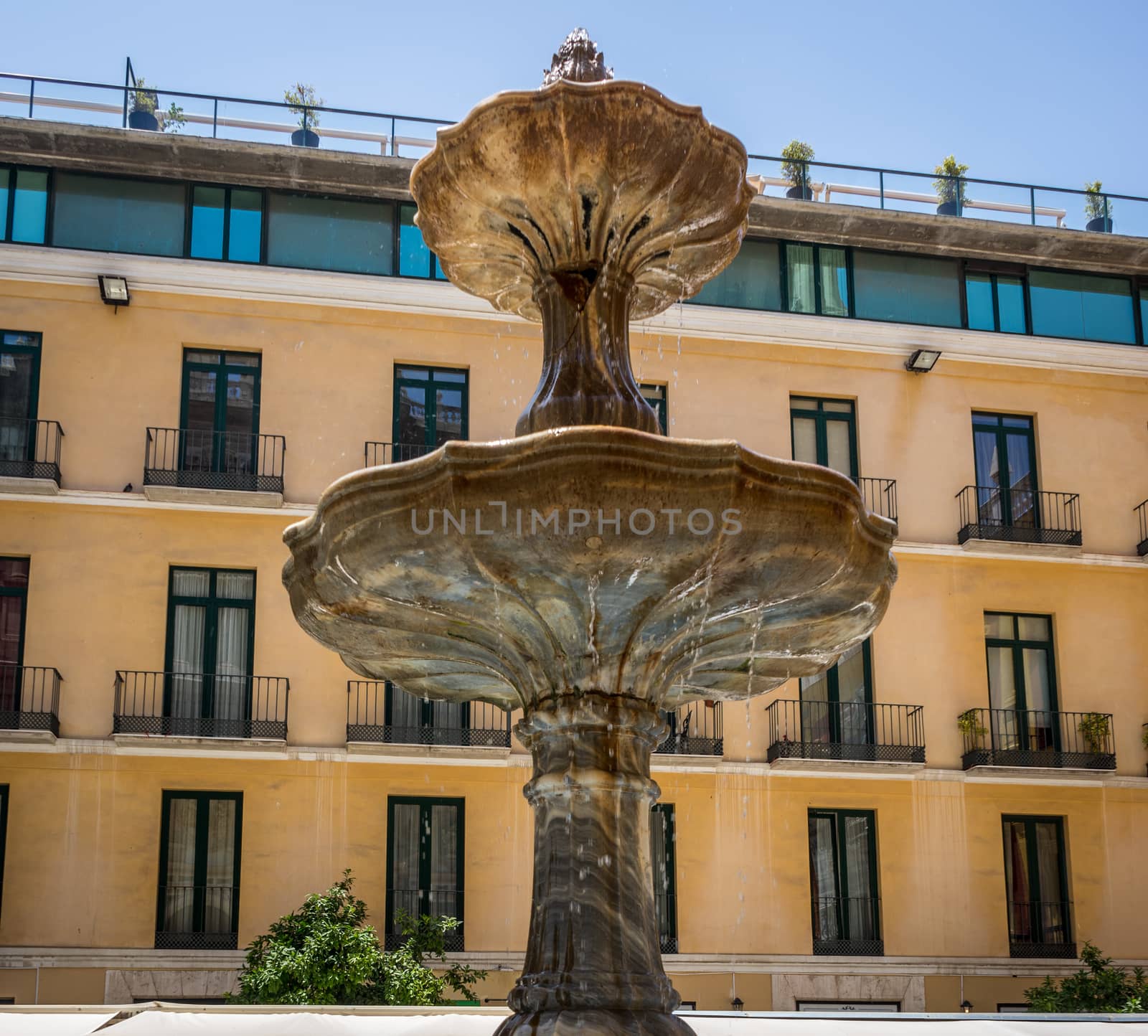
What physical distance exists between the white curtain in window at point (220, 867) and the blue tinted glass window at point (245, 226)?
7692 mm

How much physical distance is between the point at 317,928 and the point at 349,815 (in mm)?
3161

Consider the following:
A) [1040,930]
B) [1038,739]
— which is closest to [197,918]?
[1040,930]

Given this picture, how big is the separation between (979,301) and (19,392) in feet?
47.4

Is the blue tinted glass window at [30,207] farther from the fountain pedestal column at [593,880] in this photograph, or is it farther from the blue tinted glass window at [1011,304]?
the fountain pedestal column at [593,880]

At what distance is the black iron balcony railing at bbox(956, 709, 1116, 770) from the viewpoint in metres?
23.2

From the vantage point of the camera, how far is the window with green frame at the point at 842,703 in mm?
23156

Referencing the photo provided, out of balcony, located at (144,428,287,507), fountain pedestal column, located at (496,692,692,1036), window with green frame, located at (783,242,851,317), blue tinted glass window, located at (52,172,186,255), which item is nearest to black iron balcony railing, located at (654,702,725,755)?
balcony, located at (144,428,287,507)

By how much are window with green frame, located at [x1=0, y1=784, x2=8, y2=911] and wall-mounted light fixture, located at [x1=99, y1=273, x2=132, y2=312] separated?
6699mm

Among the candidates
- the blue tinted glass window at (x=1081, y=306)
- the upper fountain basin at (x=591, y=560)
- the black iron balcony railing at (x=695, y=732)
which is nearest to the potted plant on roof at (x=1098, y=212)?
the blue tinted glass window at (x=1081, y=306)

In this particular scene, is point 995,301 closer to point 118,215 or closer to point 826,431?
point 826,431

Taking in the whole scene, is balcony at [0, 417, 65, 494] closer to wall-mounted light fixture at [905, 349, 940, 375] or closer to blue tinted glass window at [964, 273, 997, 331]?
wall-mounted light fixture at [905, 349, 940, 375]

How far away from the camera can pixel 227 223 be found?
76.2ft

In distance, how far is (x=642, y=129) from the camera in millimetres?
8984

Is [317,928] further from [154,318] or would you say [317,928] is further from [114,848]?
[154,318]
